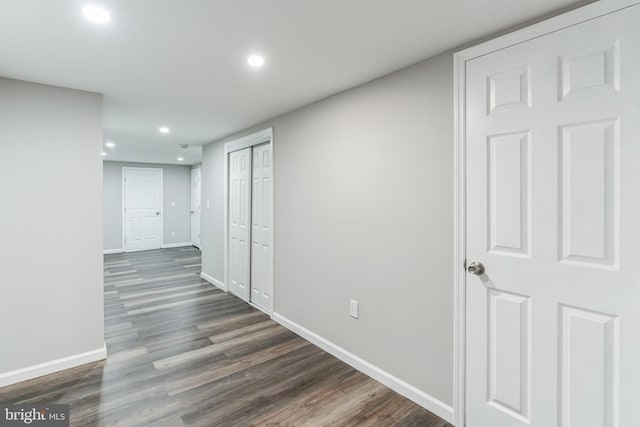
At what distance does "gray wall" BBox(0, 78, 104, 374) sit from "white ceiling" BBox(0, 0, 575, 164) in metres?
0.26

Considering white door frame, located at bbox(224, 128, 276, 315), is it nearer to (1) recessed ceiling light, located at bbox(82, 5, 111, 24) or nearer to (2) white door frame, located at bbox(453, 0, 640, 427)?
(1) recessed ceiling light, located at bbox(82, 5, 111, 24)

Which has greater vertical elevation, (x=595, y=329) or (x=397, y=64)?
(x=397, y=64)

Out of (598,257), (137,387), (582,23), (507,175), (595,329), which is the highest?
(582,23)

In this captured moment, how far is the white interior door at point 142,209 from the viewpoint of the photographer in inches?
308

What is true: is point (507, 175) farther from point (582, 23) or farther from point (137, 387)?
point (137, 387)

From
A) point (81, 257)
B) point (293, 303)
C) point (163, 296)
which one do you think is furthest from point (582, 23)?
point (163, 296)

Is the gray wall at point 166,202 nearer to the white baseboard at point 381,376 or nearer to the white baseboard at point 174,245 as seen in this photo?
the white baseboard at point 174,245

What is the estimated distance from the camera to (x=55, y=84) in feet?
8.21

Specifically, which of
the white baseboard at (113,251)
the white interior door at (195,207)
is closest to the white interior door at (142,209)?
the white baseboard at (113,251)

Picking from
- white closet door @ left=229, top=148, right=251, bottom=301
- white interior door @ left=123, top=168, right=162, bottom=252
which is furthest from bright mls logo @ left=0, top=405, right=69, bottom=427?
white interior door @ left=123, top=168, right=162, bottom=252

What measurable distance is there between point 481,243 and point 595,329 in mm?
609

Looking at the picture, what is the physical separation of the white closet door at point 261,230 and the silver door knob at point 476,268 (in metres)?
2.33

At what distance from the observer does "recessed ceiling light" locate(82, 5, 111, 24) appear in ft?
5.01

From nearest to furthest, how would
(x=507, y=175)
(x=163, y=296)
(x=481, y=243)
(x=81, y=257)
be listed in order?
(x=507, y=175)
(x=481, y=243)
(x=81, y=257)
(x=163, y=296)
